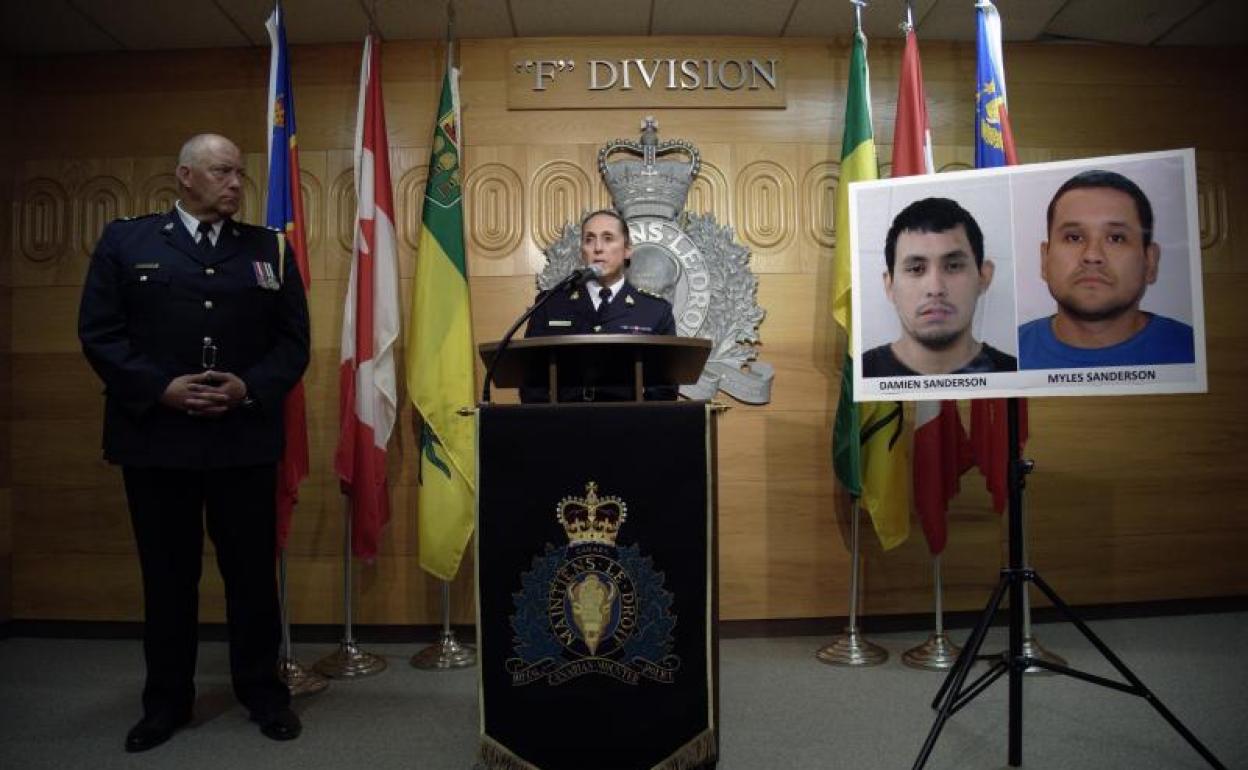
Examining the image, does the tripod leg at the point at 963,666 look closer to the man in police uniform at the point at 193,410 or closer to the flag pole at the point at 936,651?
the flag pole at the point at 936,651

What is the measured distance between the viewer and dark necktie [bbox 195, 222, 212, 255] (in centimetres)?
257

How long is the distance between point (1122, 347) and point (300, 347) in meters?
2.27

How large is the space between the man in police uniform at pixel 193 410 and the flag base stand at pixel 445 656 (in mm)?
754

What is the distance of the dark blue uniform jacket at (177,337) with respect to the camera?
2441 millimetres

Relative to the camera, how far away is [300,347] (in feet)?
8.86

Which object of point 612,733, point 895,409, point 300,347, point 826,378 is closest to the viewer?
point 612,733

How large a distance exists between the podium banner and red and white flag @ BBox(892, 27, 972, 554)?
1632 millimetres

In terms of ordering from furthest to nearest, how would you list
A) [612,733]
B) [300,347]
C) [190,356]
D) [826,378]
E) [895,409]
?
[826,378] < [895,409] < [300,347] < [190,356] < [612,733]

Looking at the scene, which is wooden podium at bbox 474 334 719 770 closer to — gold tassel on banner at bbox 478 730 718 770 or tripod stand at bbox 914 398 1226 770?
gold tassel on banner at bbox 478 730 718 770

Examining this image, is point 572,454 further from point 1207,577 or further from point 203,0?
point 1207,577

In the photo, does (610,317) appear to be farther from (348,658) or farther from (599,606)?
(348,658)

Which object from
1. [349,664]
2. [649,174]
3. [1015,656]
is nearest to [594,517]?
[1015,656]

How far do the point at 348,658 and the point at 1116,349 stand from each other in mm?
2796

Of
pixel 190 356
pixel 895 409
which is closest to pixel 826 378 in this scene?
pixel 895 409
